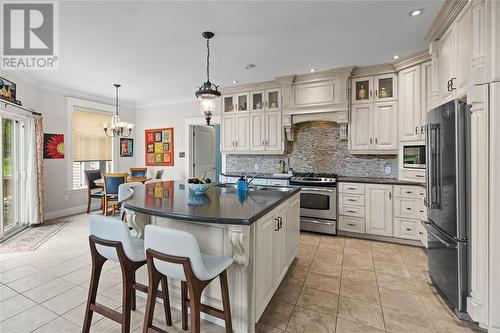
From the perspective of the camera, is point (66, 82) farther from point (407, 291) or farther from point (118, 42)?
point (407, 291)

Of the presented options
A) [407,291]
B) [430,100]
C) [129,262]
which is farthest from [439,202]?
[129,262]

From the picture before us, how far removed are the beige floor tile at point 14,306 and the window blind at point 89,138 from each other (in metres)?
3.96

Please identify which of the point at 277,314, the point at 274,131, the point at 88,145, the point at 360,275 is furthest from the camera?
the point at 88,145

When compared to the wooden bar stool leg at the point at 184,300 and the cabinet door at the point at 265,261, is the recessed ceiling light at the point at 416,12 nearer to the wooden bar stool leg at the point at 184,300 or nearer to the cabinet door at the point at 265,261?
the cabinet door at the point at 265,261

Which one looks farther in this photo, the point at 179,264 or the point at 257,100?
the point at 257,100

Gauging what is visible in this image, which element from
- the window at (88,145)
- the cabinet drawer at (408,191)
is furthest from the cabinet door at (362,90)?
the window at (88,145)

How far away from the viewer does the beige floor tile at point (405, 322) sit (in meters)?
1.87

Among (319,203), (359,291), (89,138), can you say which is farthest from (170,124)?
(359,291)

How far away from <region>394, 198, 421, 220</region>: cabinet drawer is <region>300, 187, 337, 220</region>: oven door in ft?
2.90

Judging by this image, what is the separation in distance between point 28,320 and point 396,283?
3.38 m

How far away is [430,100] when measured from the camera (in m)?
3.36

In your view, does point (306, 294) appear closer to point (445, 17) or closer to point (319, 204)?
point (319, 204)

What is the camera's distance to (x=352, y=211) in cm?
394

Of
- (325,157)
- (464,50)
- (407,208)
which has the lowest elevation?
(407,208)
